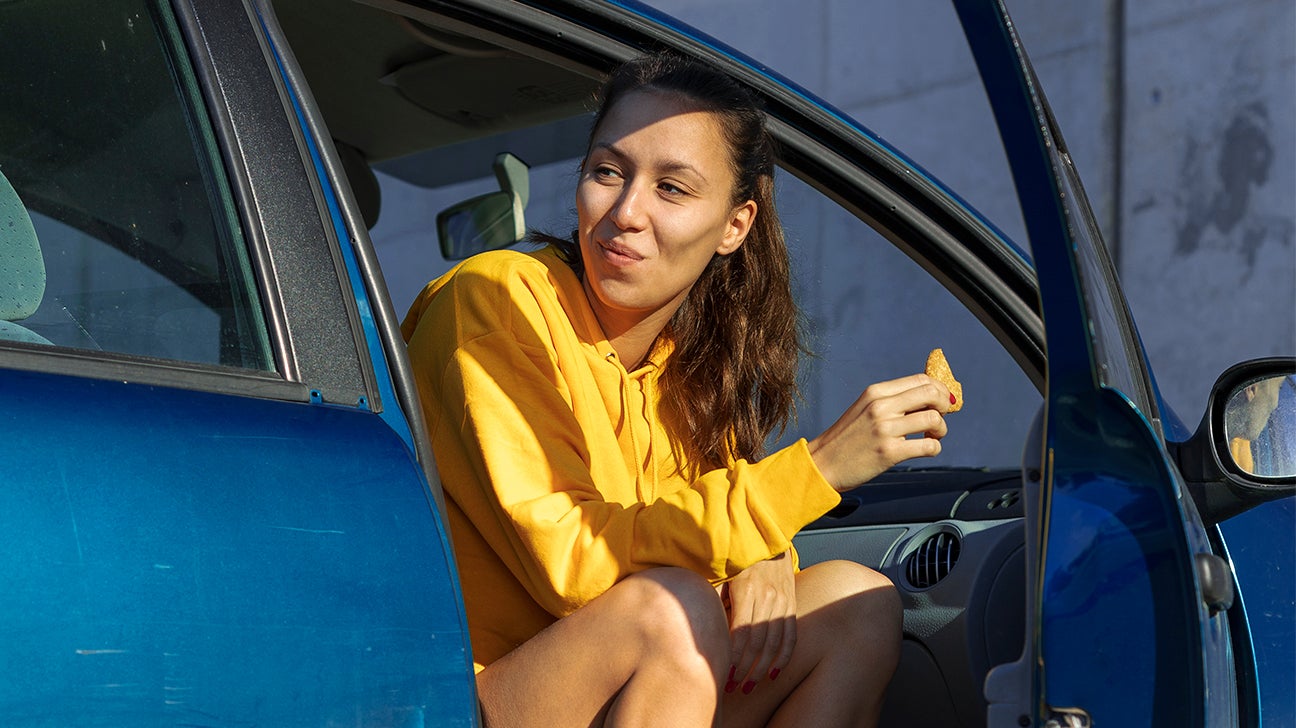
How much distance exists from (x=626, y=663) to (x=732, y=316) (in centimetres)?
78

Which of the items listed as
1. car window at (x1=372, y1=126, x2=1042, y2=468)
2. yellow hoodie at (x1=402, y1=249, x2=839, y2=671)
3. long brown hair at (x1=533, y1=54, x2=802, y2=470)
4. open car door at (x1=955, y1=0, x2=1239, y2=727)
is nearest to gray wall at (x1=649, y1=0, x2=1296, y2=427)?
car window at (x1=372, y1=126, x2=1042, y2=468)

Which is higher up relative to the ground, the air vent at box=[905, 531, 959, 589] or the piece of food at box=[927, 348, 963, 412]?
the piece of food at box=[927, 348, 963, 412]

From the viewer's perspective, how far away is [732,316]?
2.21 meters

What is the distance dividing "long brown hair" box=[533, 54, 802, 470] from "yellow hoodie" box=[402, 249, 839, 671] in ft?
0.88

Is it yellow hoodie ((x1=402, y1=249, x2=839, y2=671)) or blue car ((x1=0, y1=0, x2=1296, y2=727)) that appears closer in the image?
blue car ((x1=0, y1=0, x2=1296, y2=727))

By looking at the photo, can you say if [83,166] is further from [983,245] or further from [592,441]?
[983,245]

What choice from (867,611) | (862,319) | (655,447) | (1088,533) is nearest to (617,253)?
(655,447)

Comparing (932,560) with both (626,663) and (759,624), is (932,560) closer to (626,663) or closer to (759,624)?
(759,624)

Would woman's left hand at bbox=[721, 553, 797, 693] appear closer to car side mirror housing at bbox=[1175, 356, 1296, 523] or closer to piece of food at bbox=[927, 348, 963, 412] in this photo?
piece of food at bbox=[927, 348, 963, 412]

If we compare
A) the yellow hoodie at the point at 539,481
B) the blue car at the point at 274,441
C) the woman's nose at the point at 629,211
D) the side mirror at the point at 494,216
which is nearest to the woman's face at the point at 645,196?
the woman's nose at the point at 629,211

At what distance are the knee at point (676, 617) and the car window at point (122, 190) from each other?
0.54 meters

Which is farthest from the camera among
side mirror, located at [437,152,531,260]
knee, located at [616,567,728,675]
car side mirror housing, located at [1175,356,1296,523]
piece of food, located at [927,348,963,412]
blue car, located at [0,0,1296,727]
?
side mirror, located at [437,152,531,260]

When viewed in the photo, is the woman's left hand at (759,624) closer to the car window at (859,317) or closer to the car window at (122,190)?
the car window at (859,317)

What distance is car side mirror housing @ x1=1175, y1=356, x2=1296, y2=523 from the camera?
1.45 m
